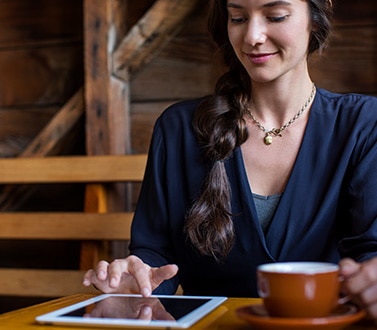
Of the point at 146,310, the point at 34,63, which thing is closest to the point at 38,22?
Result: the point at 34,63

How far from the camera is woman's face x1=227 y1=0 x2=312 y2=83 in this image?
1279 mm

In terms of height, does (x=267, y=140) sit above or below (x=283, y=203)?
above

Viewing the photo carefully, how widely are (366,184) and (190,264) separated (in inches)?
15.8

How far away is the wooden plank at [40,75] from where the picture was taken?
214 cm

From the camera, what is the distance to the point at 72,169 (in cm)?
193

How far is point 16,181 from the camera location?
6.51 ft

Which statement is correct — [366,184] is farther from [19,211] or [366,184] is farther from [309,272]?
[19,211]

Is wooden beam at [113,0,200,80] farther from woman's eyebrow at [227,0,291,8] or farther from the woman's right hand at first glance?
the woman's right hand

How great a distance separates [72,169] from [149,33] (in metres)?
→ 0.45

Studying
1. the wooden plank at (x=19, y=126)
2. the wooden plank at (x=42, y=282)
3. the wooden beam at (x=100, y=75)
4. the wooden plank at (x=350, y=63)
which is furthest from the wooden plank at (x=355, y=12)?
the wooden plank at (x=42, y=282)

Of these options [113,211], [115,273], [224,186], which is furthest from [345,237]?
[113,211]

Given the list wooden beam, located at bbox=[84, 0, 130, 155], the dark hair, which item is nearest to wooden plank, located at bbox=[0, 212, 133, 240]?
wooden beam, located at bbox=[84, 0, 130, 155]

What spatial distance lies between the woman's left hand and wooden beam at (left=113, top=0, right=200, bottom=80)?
123cm

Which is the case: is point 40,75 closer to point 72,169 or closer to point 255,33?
point 72,169
